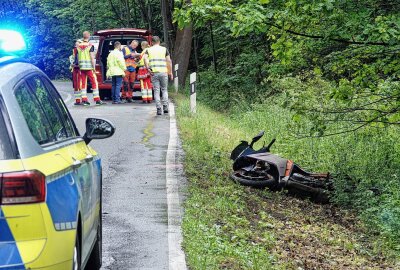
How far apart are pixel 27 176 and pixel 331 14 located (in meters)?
7.65

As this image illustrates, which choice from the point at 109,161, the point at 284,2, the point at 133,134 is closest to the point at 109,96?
the point at 133,134

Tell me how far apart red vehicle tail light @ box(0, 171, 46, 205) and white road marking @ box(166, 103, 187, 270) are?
3.09 m

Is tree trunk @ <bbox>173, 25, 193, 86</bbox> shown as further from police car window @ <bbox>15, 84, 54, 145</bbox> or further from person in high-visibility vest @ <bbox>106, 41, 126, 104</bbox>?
police car window @ <bbox>15, 84, 54, 145</bbox>

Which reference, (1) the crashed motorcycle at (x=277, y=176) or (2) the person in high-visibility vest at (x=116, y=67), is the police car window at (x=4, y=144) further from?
(2) the person in high-visibility vest at (x=116, y=67)

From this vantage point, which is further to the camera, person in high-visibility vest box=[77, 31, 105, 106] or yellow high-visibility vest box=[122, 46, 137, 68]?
yellow high-visibility vest box=[122, 46, 137, 68]

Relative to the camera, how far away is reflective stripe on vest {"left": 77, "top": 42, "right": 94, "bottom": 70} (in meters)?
22.8

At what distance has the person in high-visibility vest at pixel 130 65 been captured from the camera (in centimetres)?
2477

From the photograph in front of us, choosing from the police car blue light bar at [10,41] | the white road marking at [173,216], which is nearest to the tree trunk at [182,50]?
the white road marking at [173,216]

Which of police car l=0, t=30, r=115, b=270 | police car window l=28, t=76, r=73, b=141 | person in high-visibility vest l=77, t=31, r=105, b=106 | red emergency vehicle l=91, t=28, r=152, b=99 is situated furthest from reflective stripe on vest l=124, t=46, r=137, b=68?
police car l=0, t=30, r=115, b=270

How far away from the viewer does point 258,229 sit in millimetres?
9273

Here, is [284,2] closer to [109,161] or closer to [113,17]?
[109,161]

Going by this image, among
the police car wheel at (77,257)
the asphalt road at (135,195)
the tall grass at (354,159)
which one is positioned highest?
the police car wheel at (77,257)

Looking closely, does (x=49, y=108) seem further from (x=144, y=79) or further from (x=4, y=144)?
(x=144, y=79)

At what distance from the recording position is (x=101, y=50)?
2562 centimetres
